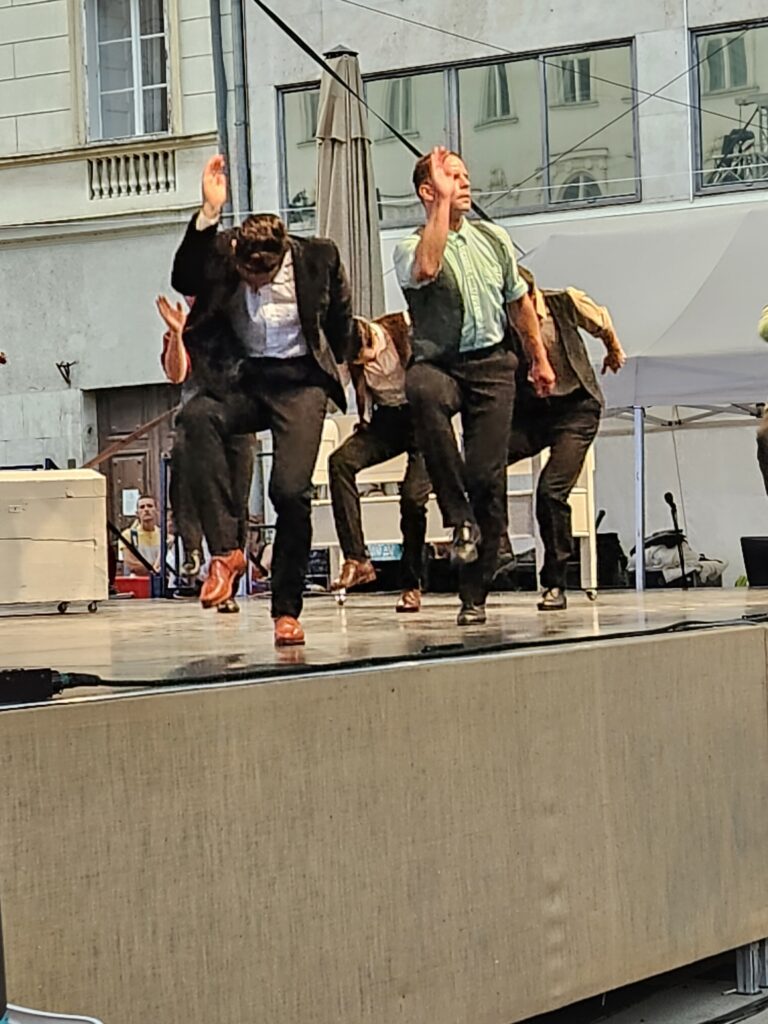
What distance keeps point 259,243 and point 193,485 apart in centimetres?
98

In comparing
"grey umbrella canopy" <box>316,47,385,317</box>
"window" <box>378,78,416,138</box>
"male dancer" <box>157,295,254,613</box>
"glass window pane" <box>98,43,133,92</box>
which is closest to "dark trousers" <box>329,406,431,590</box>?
"male dancer" <box>157,295,254,613</box>

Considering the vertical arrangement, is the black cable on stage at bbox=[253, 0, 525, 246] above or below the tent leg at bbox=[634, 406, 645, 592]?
above

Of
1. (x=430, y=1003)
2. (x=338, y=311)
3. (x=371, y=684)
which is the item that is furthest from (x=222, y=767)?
(x=338, y=311)

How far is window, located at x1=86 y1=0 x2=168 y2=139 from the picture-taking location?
19531 millimetres

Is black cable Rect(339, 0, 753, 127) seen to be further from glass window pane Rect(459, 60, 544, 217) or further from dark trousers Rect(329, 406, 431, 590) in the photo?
dark trousers Rect(329, 406, 431, 590)

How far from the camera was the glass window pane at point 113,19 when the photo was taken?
19859 millimetres

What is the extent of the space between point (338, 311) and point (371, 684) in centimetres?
216

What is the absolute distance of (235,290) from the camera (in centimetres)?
579

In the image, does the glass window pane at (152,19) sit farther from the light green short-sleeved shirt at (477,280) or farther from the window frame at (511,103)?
the light green short-sleeved shirt at (477,280)

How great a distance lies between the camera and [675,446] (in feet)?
54.5

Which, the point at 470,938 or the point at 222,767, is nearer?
the point at 222,767

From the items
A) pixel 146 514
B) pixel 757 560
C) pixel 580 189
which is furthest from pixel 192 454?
pixel 580 189

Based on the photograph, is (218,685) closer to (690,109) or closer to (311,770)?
(311,770)

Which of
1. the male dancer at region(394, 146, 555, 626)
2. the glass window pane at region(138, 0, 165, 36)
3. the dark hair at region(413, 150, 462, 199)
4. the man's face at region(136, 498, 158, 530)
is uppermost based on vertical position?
the glass window pane at region(138, 0, 165, 36)
